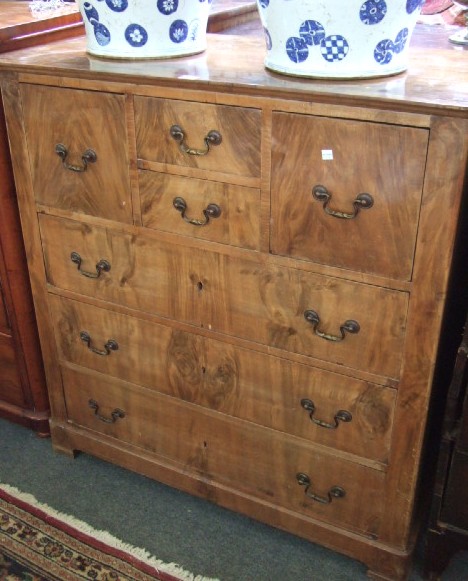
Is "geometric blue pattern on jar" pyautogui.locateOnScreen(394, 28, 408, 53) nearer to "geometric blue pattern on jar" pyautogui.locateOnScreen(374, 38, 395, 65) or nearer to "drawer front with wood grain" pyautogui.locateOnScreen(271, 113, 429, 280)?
"geometric blue pattern on jar" pyautogui.locateOnScreen(374, 38, 395, 65)

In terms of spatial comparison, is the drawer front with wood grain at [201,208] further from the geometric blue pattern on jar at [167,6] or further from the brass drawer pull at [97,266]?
the geometric blue pattern on jar at [167,6]

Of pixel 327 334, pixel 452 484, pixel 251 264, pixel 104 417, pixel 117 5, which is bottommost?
pixel 104 417

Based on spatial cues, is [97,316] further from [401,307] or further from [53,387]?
[401,307]

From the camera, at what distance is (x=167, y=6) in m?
1.23

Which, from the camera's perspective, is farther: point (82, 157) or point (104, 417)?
point (104, 417)

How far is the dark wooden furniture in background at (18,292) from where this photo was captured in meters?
1.51

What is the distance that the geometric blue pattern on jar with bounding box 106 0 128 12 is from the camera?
3.96 feet

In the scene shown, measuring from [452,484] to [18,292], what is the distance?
110cm

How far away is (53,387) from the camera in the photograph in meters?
1.70

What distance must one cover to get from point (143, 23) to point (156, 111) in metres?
0.18

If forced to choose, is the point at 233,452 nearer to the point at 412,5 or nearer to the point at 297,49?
the point at 297,49

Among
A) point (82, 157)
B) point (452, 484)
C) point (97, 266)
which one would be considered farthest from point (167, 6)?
point (452, 484)

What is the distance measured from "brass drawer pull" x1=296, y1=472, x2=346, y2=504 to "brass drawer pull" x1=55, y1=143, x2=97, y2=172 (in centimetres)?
78

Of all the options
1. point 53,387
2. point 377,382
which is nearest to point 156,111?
point 377,382
